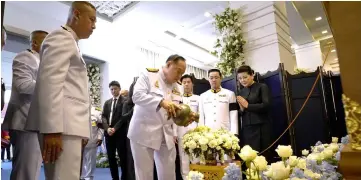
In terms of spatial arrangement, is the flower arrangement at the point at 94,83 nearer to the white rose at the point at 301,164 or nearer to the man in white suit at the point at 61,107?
the man in white suit at the point at 61,107

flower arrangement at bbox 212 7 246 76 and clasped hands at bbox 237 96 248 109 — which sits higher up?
flower arrangement at bbox 212 7 246 76

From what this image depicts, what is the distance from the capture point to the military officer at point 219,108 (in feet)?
9.43

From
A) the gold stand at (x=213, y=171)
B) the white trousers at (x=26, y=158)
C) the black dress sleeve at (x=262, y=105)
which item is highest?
the black dress sleeve at (x=262, y=105)

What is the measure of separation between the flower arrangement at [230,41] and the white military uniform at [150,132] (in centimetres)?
240

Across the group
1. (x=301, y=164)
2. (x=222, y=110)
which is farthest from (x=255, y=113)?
(x=301, y=164)

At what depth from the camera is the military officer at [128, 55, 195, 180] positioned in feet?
6.07

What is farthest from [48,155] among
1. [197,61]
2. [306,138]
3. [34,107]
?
[197,61]

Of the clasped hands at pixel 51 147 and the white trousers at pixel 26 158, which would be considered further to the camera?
the white trousers at pixel 26 158

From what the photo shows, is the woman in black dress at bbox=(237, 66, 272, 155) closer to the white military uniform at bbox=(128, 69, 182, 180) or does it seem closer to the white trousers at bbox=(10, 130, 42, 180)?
the white military uniform at bbox=(128, 69, 182, 180)

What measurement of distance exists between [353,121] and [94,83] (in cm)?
659

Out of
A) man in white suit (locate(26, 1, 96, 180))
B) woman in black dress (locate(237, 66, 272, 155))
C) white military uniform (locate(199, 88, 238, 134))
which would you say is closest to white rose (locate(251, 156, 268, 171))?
man in white suit (locate(26, 1, 96, 180))

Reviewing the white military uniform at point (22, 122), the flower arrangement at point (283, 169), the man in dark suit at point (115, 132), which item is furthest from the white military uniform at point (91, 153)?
the flower arrangement at point (283, 169)

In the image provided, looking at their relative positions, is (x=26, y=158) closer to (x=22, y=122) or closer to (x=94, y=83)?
(x=22, y=122)

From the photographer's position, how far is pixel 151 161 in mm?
1881
